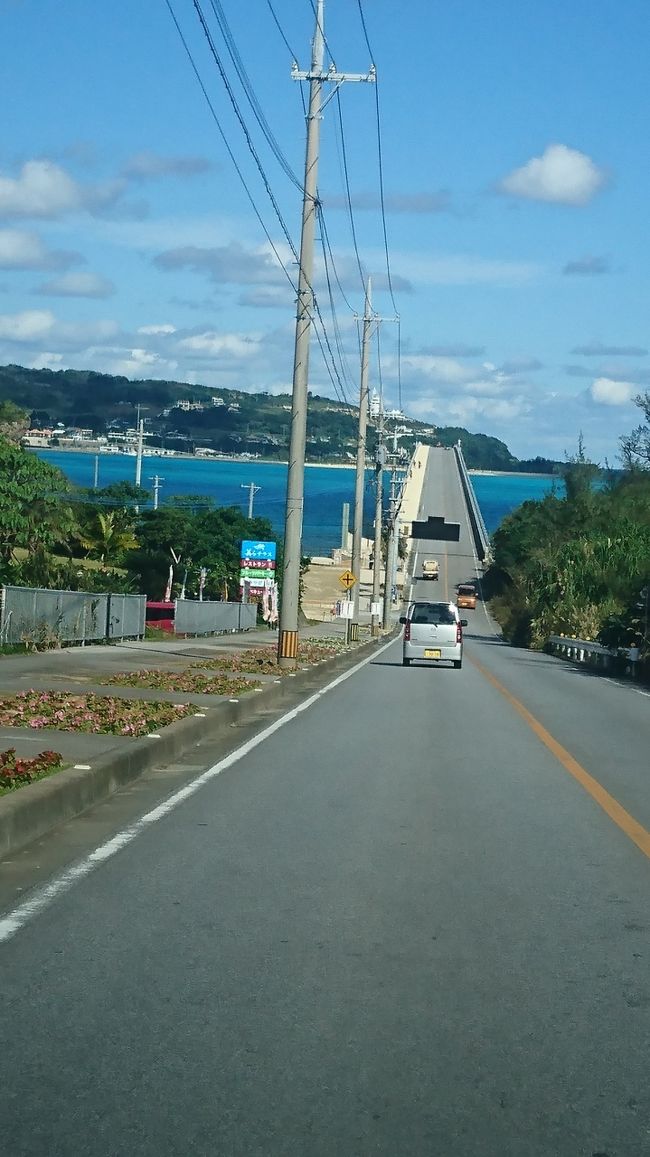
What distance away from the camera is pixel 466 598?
116062 millimetres

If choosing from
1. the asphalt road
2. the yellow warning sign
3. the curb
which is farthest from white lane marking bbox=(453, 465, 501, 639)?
the asphalt road

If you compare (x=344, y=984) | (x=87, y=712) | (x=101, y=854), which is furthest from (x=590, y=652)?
(x=344, y=984)

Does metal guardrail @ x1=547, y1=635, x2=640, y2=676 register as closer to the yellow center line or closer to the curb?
the yellow center line

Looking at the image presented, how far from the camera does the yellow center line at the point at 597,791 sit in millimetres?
10367

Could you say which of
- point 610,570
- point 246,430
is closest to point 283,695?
point 610,570

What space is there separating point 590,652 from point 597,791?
129ft

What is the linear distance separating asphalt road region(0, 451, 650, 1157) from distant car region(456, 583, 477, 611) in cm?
10392

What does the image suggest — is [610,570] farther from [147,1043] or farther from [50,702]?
[147,1043]

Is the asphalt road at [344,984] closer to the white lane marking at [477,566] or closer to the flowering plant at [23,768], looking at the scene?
the flowering plant at [23,768]

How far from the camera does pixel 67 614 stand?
114 feet

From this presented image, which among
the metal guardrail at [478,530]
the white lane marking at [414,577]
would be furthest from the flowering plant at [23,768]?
the metal guardrail at [478,530]

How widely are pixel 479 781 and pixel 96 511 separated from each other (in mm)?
75684

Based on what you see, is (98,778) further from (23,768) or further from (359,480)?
(359,480)

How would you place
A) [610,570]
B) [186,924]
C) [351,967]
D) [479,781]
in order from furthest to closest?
1. [610,570]
2. [479,781]
3. [186,924]
4. [351,967]
